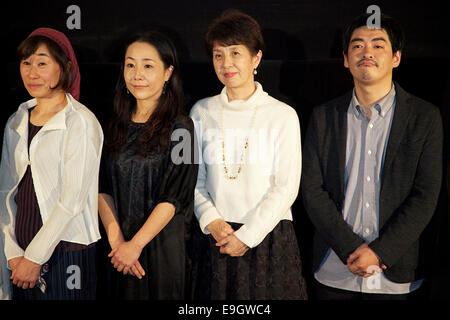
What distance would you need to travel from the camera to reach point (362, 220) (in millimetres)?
2158

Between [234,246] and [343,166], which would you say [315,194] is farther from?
[234,246]

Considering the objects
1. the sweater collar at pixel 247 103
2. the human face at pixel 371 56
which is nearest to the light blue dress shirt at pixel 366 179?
the human face at pixel 371 56

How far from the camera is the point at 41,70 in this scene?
218 cm

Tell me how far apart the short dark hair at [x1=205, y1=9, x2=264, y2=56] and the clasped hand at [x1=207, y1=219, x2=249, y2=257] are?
86cm

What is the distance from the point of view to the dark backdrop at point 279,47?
2449mm

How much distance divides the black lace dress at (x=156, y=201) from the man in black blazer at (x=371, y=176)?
24.4 inches

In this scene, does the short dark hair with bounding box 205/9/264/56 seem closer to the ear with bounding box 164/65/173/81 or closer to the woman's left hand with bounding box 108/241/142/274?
the ear with bounding box 164/65/173/81

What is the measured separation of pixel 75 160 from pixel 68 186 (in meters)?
0.13

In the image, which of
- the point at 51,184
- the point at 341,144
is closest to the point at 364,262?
the point at 341,144

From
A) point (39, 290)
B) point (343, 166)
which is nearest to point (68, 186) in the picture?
point (39, 290)

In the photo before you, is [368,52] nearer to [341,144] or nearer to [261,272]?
[341,144]

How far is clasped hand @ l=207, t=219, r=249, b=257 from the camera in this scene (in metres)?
2.11

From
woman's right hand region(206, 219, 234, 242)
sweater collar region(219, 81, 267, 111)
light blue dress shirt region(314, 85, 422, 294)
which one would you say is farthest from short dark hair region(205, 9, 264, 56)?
woman's right hand region(206, 219, 234, 242)

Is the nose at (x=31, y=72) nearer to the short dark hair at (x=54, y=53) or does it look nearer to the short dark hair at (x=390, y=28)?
the short dark hair at (x=54, y=53)
